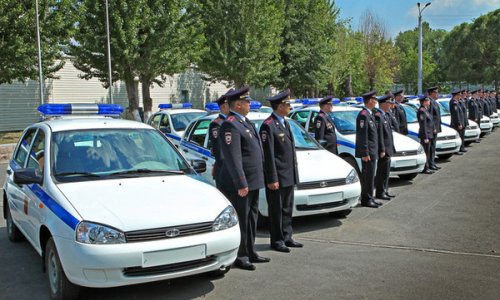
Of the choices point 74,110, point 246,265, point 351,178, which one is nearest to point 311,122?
point 351,178

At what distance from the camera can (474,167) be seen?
12.0 metres

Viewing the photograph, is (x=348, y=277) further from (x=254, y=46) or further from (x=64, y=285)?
(x=254, y=46)

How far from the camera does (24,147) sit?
588 centimetres

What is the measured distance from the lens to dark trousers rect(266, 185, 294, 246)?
577 centimetres

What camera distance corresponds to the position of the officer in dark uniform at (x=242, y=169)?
→ 201 inches

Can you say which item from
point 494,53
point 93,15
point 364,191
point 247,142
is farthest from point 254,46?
point 494,53

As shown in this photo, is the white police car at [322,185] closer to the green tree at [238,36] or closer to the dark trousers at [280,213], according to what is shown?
the dark trousers at [280,213]

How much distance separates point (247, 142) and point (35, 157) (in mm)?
2256

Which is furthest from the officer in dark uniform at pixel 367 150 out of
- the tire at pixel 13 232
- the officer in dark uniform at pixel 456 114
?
the officer in dark uniform at pixel 456 114

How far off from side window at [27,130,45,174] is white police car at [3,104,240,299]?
0.01m

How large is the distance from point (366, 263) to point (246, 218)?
53.3 inches

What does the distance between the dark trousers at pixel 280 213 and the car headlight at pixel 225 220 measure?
51.4 inches

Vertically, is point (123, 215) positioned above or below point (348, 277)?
above

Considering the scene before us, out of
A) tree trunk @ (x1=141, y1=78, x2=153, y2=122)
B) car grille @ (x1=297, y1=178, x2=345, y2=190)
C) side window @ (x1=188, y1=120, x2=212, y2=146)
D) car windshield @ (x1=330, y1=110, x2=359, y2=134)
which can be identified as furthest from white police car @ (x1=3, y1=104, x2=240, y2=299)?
tree trunk @ (x1=141, y1=78, x2=153, y2=122)
